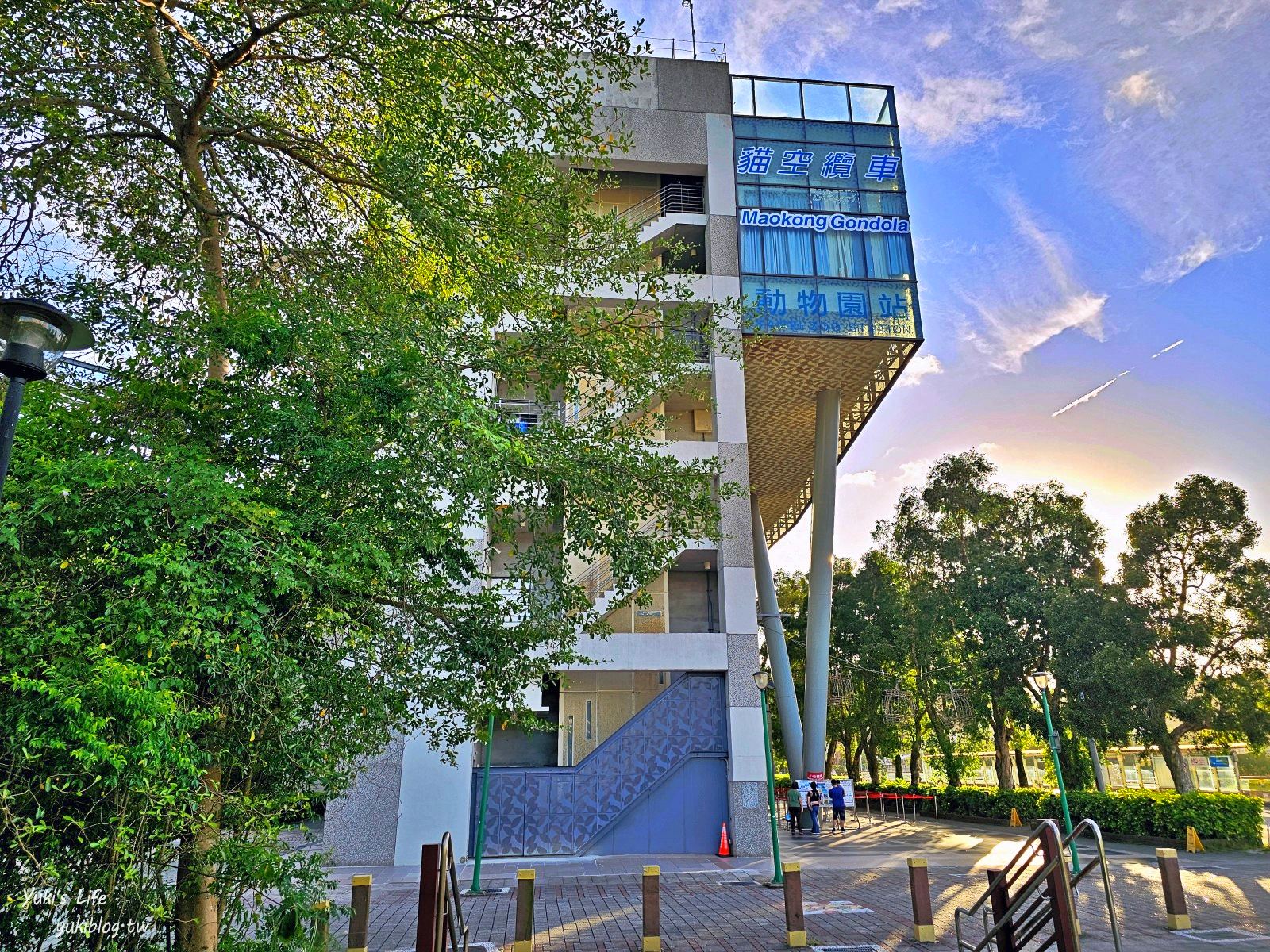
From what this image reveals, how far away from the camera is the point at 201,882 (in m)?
6.08

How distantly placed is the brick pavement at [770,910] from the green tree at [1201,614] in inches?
317

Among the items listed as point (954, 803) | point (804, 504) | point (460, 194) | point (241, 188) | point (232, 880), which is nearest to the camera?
point (232, 880)

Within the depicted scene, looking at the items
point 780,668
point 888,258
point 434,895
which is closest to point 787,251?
point 888,258

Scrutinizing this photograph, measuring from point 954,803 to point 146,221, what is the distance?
33914 mm

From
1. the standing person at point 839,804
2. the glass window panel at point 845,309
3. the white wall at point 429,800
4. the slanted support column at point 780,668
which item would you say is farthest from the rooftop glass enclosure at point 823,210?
the standing person at point 839,804

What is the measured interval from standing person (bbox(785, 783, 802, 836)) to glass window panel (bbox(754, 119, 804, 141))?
20251mm

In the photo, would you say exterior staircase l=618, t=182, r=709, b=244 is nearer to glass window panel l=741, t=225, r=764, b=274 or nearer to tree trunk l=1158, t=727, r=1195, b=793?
glass window panel l=741, t=225, r=764, b=274

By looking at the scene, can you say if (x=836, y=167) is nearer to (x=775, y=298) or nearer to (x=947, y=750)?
(x=775, y=298)

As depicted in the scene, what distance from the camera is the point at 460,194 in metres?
8.98

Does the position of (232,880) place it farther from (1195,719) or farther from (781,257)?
(1195,719)

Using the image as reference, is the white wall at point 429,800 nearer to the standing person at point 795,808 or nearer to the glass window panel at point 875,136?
the standing person at point 795,808

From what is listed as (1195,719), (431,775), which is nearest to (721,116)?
(431,775)

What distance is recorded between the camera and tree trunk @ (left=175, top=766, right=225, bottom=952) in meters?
5.87

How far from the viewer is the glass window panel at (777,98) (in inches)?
972
